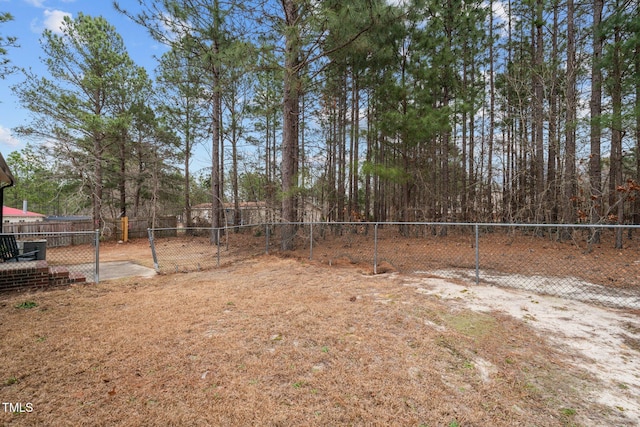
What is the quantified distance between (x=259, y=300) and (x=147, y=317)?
1.46 metres

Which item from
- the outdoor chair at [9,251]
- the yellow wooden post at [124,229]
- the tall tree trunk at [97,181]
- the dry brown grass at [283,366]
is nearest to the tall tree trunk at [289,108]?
the dry brown grass at [283,366]

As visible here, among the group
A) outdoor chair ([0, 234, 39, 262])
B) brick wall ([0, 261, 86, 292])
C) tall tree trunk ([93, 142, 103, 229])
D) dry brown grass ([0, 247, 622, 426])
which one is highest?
tall tree trunk ([93, 142, 103, 229])

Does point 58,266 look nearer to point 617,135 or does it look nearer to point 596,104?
point 596,104

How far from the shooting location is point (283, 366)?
→ 94.0 inches

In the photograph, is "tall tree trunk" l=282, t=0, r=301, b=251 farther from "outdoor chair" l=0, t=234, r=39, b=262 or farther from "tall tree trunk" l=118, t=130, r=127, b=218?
"tall tree trunk" l=118, t=130, r=127, b=218

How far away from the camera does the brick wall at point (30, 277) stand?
4832 millimetres

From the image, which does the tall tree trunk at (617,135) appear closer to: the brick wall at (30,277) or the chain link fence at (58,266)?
the chain link fence at (58,266)

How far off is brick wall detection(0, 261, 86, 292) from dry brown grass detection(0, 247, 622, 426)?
0.82 metres

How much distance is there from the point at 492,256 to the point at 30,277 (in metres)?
10.6

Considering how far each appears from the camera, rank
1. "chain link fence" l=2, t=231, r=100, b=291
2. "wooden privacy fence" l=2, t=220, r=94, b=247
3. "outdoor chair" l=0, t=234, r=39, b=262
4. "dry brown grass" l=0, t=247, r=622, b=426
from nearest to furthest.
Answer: "dry brown grass" l=0, t=247, r=622, b=426, "chain link fence" l=2, t=231, r=100, b=291, "outdoor chair" l=0, t=234, r=39, b=262, "wooden privacy fence" l=2, t=220, r=94, b=247

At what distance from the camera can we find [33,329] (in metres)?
3.20

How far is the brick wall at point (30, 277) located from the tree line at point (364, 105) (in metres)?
5.47

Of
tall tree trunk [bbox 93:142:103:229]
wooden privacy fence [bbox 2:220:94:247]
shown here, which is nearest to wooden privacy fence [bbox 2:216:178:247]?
wooden privacy fence [bbox 2:220:94:247]

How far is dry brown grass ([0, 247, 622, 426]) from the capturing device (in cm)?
182
